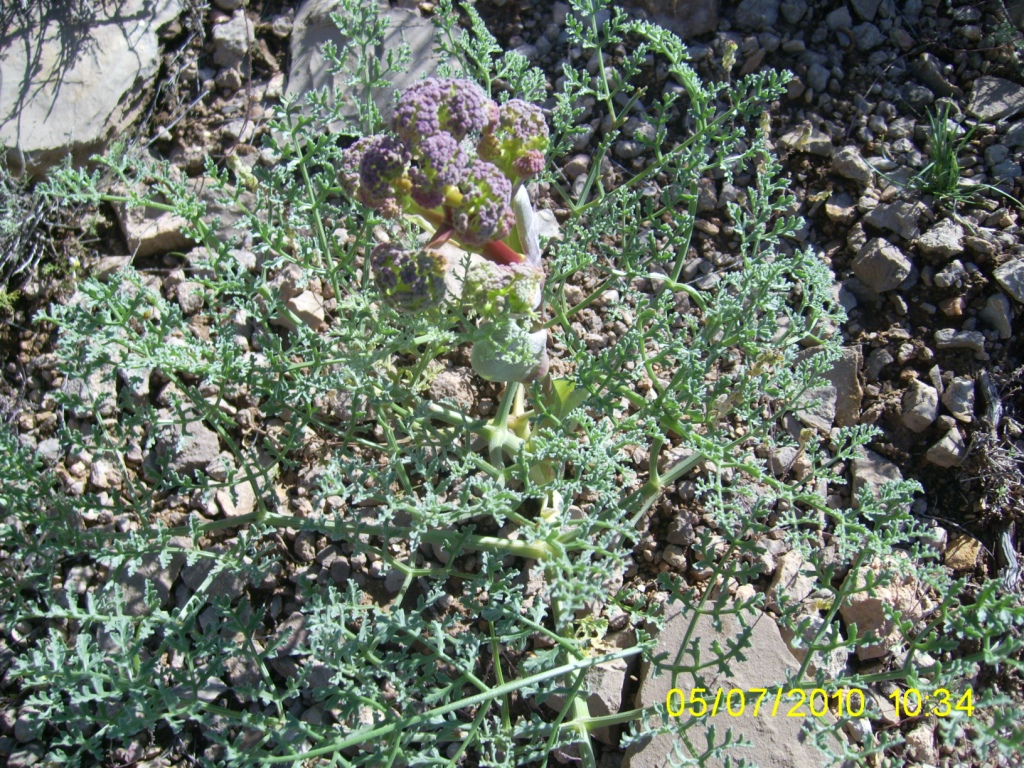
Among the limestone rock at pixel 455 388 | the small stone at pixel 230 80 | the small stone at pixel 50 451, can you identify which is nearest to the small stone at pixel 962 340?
the limestone rock at pixel 455 388

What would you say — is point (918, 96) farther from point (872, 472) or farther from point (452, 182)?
point (452, 182)

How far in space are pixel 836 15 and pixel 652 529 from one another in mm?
2242

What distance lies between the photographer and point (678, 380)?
88.7 inches

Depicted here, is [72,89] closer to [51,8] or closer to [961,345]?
[51,8]

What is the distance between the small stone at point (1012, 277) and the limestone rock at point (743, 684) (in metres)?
1.45

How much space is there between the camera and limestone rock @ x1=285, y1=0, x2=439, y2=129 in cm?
328

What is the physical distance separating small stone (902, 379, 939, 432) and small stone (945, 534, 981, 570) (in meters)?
0.39

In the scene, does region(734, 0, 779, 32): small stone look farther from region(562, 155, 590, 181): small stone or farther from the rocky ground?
region(562, 155, 590, 181): small stone

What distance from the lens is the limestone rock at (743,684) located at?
238cm

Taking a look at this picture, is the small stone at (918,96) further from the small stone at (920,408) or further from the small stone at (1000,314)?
the small stone at (920,408)

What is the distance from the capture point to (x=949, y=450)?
2766 mm

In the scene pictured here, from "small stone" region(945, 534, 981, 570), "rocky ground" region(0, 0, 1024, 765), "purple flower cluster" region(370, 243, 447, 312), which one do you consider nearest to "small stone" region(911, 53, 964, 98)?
"rocky ground" region(0, 0, 1024, 765)

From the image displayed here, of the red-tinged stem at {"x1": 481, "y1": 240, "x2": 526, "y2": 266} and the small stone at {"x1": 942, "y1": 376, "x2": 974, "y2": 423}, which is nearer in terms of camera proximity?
the red-tinged stem at {"x1": 481, "y1": 240, "x2": 526, "y2": 266}

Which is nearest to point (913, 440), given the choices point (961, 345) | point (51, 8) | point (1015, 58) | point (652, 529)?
point (961, 345)
